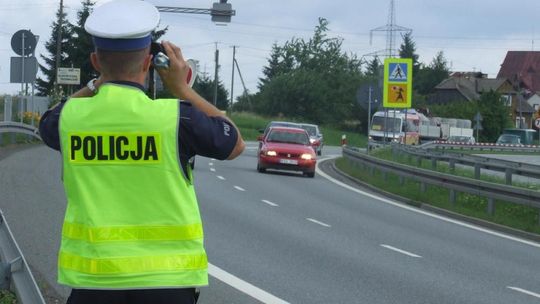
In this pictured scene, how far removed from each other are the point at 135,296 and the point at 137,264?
11 centimetres

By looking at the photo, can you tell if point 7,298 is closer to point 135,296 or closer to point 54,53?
point 135,296

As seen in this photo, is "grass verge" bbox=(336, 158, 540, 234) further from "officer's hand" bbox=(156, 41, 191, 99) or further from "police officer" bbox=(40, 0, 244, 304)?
"police officer" bbox=(40, 0, 244, 304)

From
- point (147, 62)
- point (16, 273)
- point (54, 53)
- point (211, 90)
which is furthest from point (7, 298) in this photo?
point (211, 90)

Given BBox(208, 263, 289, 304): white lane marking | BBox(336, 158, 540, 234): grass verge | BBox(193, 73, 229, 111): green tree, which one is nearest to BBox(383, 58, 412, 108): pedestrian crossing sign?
BBox(336, 158, 540, 234): grass verge

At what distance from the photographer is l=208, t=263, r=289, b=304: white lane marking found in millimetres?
9648

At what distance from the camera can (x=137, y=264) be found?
354cm

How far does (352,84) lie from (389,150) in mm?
74608

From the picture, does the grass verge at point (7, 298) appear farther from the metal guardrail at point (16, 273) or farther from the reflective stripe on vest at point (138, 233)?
the reflective stripe on vest at point (138, 233)

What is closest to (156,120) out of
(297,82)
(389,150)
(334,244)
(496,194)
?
(334,244)

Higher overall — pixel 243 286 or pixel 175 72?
pixel 175 72

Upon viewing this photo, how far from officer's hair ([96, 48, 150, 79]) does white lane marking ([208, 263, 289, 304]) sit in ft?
19.7

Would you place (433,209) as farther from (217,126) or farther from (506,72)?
(506,72)

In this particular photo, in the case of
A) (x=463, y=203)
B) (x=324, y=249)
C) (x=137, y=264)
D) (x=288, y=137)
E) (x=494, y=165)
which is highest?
(x=137, y=264)

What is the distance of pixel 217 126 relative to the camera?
12.3 feet
